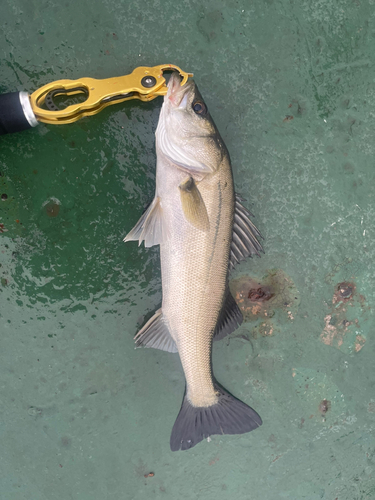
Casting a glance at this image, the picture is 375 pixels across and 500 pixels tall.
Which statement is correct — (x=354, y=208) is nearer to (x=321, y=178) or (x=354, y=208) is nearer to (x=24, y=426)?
(x=321, y=178)

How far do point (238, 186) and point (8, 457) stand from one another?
7.99ft

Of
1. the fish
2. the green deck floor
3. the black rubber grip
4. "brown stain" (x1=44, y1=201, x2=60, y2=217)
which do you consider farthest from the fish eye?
"brown stain" (x1=44, y1=201, x2=60, y2=217)

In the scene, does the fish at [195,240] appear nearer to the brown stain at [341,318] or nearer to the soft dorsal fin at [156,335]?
the soft dorsal fin at [156,335]

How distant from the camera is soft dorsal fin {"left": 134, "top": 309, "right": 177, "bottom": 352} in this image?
83.5 inches

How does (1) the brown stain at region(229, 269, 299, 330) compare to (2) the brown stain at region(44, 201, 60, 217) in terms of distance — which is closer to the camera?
(2) the brown stain at region(44, 201, 60, 217)

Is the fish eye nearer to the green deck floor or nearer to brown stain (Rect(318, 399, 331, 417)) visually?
the green deck floor

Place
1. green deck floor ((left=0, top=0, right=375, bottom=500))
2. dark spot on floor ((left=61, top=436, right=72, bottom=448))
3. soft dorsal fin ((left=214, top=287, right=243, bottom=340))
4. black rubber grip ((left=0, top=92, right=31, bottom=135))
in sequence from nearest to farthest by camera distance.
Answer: black rubber grip ((left=0, top=92, right=31, bottom=135)) < soft dorsal fin ((left=214, top=287, right=243, bottom=340)) < green deck floor ((left=0, top=0, right=375, bottom=500)) < dark spot on floor ((left=61, top=436, right=72, bottom=448))

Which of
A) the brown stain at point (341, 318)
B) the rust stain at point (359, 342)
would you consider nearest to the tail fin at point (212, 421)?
the brown stain at point (341, 318)

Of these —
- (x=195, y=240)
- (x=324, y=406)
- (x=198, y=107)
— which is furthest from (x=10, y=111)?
(x=324, y=406)

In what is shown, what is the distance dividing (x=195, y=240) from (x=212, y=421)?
112cm

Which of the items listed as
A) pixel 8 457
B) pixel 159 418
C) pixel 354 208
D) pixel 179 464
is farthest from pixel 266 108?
pixel 8 457

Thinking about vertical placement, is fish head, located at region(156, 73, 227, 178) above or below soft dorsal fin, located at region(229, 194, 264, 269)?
above

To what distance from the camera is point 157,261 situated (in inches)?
91.7

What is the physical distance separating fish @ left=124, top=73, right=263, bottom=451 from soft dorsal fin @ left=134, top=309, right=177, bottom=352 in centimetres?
4
